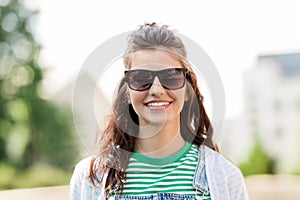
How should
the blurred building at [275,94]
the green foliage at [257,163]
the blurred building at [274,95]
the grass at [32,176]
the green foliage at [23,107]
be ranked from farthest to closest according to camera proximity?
the blurred building at [275,94] → the blurred building at [274,95] → the green foliage at [23,107] → the grass at [32,176] → the green foliage at [257,163]

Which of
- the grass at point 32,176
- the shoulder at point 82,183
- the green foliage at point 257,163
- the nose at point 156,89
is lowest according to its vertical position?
the grass at point 32,176

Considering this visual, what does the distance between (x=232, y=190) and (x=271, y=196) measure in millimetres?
2823

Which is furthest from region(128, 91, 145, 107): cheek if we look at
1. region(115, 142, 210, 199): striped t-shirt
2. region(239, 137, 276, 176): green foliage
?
region(239, 137, 276, 176): green foliage

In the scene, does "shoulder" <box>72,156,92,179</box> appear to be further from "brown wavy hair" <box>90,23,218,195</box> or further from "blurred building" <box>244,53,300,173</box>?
"blurred building" <box>244,53,300,173</box>

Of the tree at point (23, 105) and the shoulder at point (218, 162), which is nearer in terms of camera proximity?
the shoulder at point (218, 162)

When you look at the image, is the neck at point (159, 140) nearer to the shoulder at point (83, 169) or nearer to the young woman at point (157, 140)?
the young woman at point (157, 140)

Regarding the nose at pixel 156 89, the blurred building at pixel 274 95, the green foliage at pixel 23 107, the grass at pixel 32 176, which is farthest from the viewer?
the blurred building at pixel 274 95

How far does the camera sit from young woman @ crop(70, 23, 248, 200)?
1.45 meters

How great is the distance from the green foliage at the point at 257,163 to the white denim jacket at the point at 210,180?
10062 millimetres

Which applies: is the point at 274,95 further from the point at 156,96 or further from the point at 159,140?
the point at 156,96

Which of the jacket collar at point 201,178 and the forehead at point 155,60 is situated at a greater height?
the forehead at point 155,60

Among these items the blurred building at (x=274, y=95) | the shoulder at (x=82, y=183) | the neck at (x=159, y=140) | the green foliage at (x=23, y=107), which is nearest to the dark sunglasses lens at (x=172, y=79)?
the neck at (x=159, y=140)

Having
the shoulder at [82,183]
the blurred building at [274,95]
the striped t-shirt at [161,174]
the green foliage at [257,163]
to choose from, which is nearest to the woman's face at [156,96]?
the striped t-shirt at [161,174]

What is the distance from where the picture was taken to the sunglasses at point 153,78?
4.70ft
